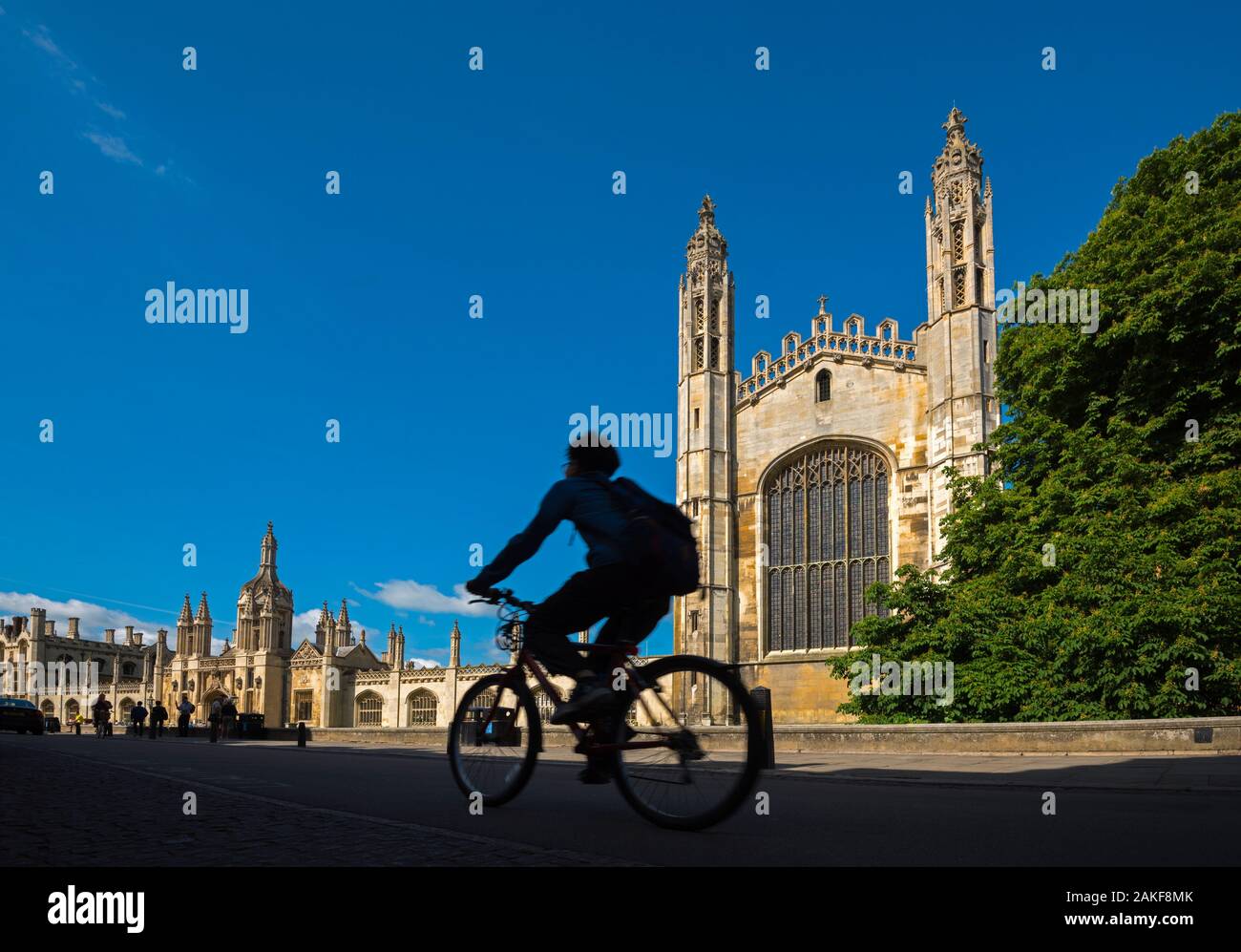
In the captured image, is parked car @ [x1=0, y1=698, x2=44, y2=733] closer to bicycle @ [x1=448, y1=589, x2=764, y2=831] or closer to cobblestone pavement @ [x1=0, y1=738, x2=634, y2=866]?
cobblestone pavement @ [x1=0, y1=738, x2=634, y2=866]

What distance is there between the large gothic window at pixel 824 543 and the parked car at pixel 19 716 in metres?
22.4

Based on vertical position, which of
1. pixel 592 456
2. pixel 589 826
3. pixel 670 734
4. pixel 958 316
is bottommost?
pixel 589 826

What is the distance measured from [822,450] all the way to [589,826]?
27780 millimetres

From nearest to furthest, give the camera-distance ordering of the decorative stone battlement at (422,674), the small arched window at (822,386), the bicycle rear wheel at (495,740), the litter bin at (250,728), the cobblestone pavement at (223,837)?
the cobblestone pavement at (223,837)
the bicycle rear wheel at (495,740)
the small arched window at (822,386)
the litter bin at (250,728)
the decorative stone battlement at (422,674)

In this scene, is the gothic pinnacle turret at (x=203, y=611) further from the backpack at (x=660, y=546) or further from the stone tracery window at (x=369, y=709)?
the backpack at (x=660, y=546)

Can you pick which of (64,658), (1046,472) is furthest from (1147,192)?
(64,658)

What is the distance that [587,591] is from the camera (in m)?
4.61

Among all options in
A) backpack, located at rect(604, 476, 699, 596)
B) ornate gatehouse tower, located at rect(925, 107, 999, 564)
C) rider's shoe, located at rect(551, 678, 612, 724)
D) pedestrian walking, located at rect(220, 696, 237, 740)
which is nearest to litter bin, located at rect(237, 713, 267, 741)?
pedestrian walking, located at rect(220, 696, 237, 740)

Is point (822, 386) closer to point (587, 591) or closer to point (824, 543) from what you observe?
point (824, 543)

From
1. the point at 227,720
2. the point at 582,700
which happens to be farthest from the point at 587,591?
the point at 227,720

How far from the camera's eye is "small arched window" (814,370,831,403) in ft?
Answer: 104

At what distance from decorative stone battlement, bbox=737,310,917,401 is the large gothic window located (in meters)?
2.74

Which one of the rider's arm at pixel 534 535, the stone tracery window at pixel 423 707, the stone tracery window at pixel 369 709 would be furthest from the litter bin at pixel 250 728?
the rider's arm at pixel 534 535

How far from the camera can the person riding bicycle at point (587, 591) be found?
4547 mm
